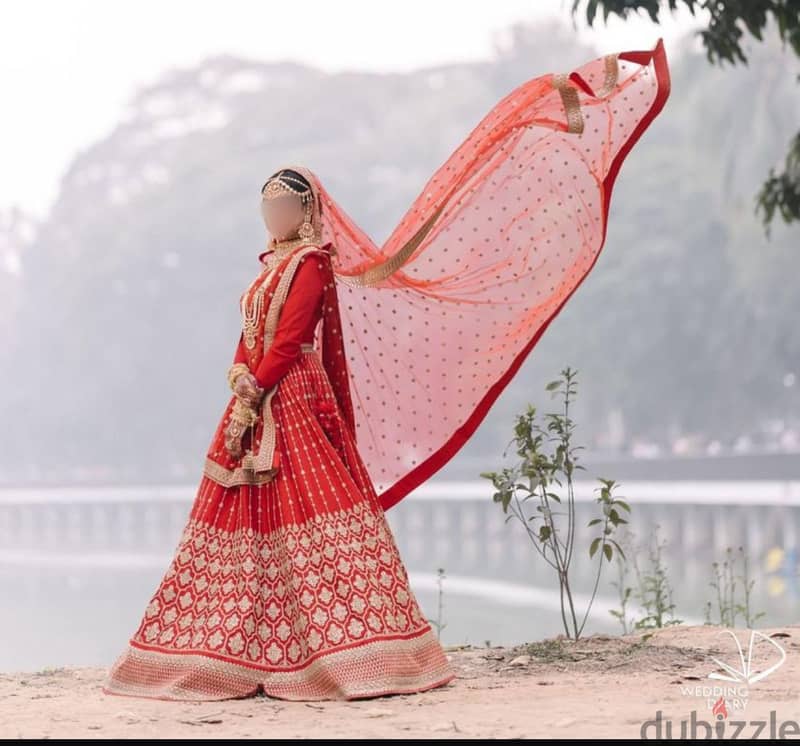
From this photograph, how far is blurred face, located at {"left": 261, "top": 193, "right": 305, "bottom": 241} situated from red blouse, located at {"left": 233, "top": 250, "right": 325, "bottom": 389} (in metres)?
0.17

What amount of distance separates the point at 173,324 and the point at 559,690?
42235 mm

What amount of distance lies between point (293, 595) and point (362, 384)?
1.12 meters

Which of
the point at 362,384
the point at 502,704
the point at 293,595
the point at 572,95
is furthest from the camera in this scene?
the point at 362,384

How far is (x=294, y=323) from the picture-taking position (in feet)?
17.3

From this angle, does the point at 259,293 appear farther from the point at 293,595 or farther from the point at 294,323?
the point at 293,595

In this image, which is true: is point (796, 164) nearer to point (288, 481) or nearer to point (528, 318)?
point (528, 318)

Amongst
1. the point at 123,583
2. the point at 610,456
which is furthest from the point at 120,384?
the point at 610,456

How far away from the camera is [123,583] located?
36.8 m

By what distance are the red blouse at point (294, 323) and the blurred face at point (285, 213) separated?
0.55 feet

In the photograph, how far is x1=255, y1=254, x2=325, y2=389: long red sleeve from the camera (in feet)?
17.2

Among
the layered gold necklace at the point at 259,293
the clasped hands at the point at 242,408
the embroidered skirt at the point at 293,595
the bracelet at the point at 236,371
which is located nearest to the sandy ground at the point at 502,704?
the embroidered skirt at the point at 293,595

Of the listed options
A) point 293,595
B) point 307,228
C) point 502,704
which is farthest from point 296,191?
point 502,704

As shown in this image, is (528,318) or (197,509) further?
(528,318)

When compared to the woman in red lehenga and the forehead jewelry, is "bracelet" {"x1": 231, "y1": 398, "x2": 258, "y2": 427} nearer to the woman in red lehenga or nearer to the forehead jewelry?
the woman in red lehenga
